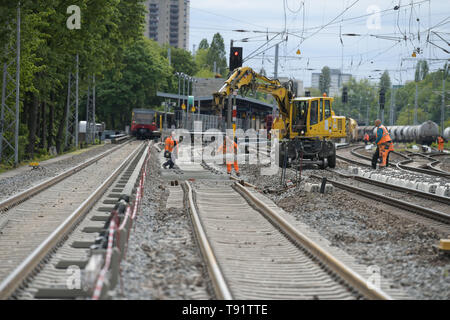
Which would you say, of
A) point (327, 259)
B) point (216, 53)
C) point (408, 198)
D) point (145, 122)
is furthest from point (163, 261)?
point (216, 53)

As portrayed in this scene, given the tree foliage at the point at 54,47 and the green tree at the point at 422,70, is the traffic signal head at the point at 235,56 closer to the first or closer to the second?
the tree foliage at the point at 54,47

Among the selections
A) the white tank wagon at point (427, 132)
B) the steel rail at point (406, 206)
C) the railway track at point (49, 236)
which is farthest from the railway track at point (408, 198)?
the white tank wagon at point (427, 132)

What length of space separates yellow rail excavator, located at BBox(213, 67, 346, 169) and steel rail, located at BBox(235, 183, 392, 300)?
1265 cm

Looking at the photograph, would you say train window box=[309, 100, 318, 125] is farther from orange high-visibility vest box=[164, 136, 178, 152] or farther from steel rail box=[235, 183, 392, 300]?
steel rail box=[235, 183, 392, 300]

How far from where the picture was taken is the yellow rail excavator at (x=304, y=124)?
25.7m

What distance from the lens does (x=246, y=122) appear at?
2810 inches

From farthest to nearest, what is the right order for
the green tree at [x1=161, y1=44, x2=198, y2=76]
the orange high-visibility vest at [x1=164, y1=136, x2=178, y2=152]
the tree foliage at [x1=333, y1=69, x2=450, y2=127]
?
the green tree at [x1=161, y1=44, x2=198, y2=76] → the tree foliage at [x1=333, y1=69, x2=450, y2=127] → the orange high-visibility vest at [x1=164, y1=136, x2=178, y2=152]

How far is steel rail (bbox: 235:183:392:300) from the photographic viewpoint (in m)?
6.57

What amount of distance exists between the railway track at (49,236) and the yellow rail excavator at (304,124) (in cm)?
1022

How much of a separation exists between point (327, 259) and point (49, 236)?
4118mm

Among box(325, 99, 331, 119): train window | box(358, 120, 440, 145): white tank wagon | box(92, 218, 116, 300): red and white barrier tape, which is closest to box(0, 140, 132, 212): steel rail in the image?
box(92, 218, 116, 300): red and white barrier tape

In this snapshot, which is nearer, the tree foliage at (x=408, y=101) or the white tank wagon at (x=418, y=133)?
the white tank wagon at (x=418, y=133)
